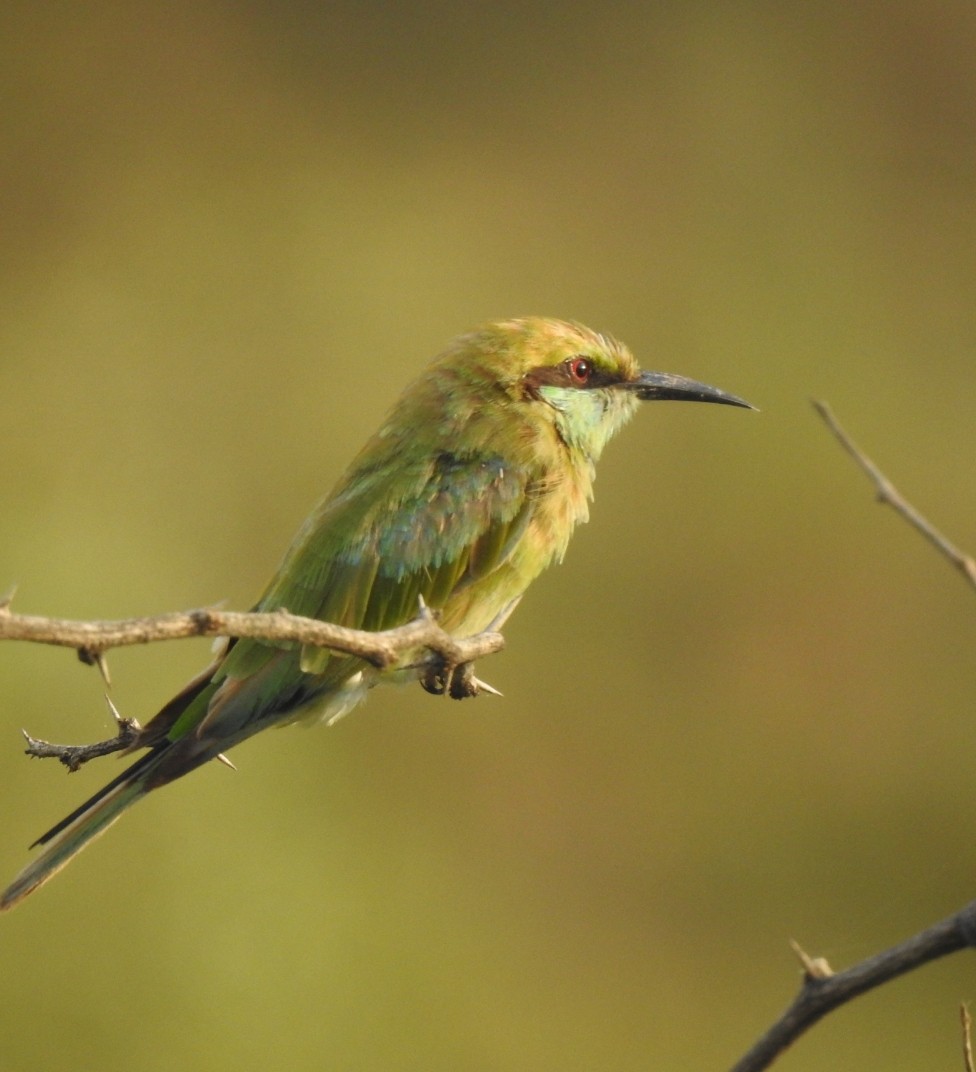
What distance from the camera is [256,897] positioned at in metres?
3.21

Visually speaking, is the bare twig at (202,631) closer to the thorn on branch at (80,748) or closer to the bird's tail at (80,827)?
the thorn on branch at (80,748)

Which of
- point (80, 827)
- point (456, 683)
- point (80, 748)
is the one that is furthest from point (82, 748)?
point (456, 683)

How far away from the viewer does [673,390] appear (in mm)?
1942

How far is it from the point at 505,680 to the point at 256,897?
93cm

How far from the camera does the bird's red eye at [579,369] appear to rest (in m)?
1.82

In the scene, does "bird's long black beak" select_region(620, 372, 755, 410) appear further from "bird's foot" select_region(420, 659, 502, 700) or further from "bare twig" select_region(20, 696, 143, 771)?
"bare twig" select_region(20, 696, 143, 771)

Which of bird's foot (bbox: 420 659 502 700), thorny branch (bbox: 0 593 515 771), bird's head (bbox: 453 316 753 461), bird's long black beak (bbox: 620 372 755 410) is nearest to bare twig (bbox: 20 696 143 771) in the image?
thorny branch (bbox: 0 593 515 771)

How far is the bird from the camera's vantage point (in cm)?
149

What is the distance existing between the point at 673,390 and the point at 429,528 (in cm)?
52

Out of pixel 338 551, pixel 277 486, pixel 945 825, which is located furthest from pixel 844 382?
pixel 338 551

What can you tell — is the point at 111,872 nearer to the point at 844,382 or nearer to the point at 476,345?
the point at 476,345

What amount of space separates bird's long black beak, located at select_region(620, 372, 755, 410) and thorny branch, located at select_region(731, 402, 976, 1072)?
48.7 inches

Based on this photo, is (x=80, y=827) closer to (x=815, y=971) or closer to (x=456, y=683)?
(x=456, y=683)

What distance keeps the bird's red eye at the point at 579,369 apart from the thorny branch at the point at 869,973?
1.14m
